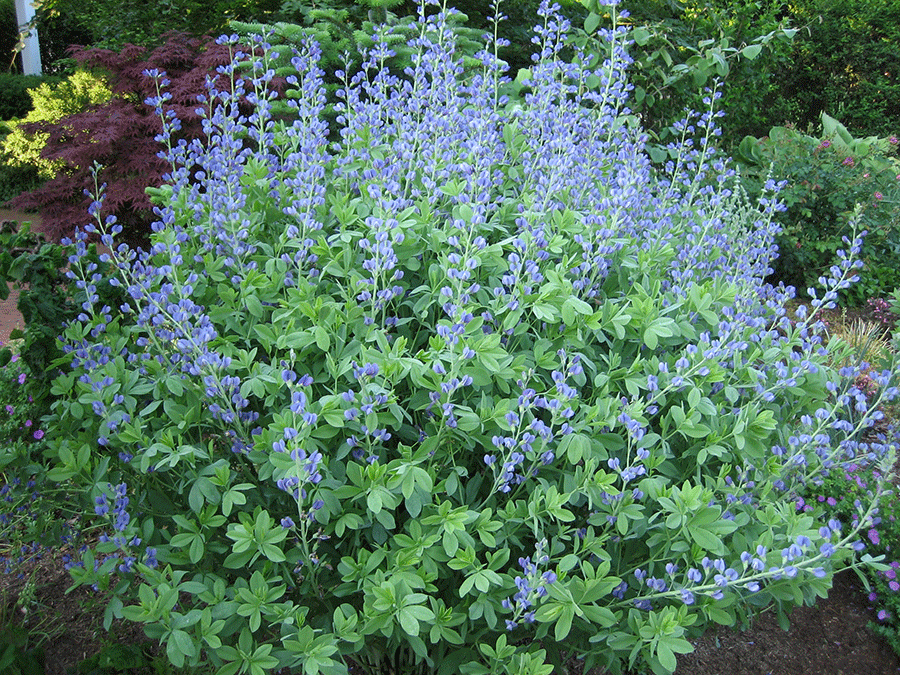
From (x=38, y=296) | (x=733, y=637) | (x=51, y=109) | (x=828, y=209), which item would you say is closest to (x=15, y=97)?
(x=51, y=109)

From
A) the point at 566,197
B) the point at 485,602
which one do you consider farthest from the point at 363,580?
the point at 566,197

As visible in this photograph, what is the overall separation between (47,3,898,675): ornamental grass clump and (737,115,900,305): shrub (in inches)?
156

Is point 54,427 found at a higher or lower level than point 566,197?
lower

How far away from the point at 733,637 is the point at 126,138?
4.83 m

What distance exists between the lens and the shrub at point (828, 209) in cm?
603

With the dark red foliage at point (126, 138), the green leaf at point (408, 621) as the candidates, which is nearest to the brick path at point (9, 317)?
the dark red foliage at point (126, 138)

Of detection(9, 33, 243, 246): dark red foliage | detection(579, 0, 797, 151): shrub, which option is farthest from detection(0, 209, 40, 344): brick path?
detection(579, 0, 797, 151): shrub

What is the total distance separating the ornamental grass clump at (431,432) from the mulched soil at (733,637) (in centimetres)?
75

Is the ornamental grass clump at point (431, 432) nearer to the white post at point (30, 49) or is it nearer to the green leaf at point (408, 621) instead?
the green leaf at point (408, 621)

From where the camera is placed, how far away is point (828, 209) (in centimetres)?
627

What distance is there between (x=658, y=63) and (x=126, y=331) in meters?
5.98

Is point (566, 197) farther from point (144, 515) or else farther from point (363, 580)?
point (144, 515)

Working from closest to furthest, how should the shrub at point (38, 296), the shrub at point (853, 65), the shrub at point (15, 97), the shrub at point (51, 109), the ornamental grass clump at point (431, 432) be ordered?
the ornamental grass clump at point (431, 432), the shrub at point (38, 296), the shrub at point (51, 109), the shrub at point (853, 65), the shrub at point (15, 97)

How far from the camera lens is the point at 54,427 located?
86.3 inches
